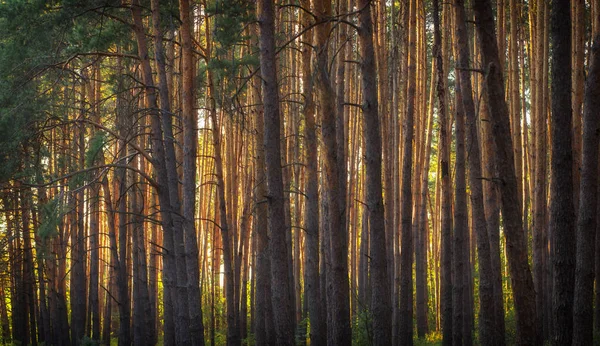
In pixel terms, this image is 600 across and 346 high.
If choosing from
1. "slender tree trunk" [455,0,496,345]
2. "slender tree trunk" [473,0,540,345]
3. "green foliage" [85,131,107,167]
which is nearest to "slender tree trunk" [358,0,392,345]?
"slender tree trunk" [455,0,496,345]

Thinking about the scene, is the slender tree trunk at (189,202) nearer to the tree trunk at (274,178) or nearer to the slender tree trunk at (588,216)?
the tree trunk at (274,178)

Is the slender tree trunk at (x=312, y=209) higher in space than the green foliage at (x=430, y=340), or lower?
higher

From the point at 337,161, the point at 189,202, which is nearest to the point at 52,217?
the point at 189,202

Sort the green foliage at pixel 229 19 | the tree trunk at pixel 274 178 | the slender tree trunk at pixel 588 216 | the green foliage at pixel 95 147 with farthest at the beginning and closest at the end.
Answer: the green foliage at pixel 229 19 → the green foliage at pixel 95 147 → the tree trunk at pixel 274 178 → the slender tree trunk at pixel 588 216

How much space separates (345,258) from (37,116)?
8.51 meters

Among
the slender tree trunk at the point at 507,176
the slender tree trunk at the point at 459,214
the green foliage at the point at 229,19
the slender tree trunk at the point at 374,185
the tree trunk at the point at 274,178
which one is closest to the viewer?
the slender tree trunk at the point at 507,176

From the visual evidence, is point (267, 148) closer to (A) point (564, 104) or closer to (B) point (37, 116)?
(A) point (564, 104)

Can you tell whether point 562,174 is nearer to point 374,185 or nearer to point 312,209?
point 374,185

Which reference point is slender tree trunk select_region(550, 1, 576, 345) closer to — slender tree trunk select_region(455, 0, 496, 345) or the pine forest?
the pine forest

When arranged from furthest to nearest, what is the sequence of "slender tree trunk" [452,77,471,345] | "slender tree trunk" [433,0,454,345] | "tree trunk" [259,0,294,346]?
"slender tree trunk" [433,0,454,345]
"slender tree trunk" [452,77,471,345]
"tree trunk" [259,0,294,346]

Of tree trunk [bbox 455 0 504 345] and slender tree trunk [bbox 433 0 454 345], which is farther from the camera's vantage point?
slender tree trunk [bbox 433 0 454 345]

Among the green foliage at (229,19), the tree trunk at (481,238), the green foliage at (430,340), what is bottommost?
the green foliage at (430,340)

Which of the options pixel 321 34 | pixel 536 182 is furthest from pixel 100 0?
pixel 536 182

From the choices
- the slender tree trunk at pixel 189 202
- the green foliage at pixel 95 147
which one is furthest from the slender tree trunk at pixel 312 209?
the green foliage at pixel 95 147
